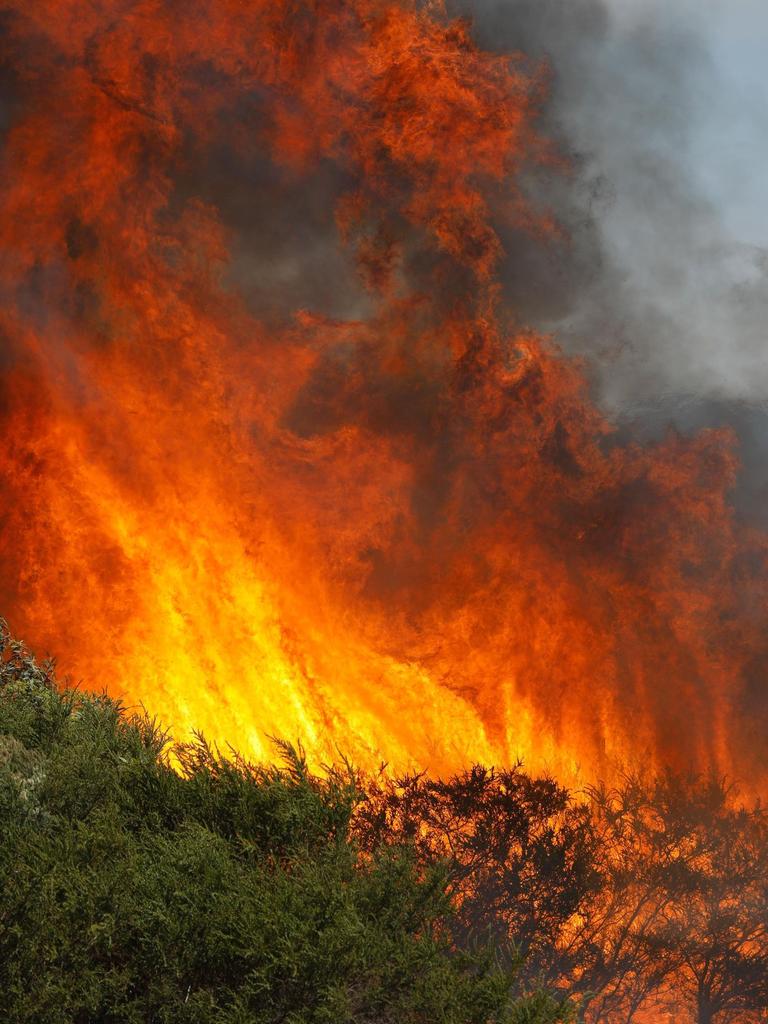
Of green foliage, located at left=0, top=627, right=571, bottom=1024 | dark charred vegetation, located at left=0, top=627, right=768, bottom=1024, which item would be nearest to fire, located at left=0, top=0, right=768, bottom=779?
dark charred vegetation, located at left=0, top=627, right=768, bottom=1024

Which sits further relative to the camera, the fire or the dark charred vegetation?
the fire

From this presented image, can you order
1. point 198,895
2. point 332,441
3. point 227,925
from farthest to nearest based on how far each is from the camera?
point 332,441
point 198,895
point 227,925

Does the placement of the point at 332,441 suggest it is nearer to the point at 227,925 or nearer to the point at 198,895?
the point at 198,895

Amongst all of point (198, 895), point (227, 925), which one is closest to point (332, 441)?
point (198, 895)

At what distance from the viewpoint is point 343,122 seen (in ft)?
113

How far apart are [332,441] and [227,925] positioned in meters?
22.8

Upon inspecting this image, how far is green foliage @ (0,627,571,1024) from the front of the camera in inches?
466

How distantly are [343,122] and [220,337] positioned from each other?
8383mm

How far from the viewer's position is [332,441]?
34.0 metres

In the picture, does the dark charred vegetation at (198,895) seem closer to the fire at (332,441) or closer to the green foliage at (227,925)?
the green foliage at (227,925)

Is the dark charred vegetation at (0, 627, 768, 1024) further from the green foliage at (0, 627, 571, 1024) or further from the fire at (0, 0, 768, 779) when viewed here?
the fire at (0, 0, 768, 779)

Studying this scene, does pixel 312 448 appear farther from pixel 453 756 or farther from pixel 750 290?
pixel 750 290

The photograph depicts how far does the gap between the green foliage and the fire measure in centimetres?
1678

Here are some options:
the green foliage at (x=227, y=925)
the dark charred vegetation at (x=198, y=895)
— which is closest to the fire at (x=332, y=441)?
the dark charred vegetation at (x=198, y=895)
